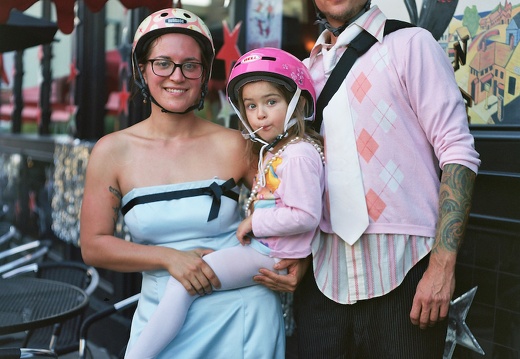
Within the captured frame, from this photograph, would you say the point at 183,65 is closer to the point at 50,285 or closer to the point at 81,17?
the point at 50,285

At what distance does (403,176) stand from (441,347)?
2.01 ft

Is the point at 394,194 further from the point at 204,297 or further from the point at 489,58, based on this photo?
the point at 489,58

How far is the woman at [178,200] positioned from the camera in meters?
2.38

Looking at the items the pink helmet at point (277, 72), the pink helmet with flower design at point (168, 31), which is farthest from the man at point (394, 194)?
the pink helmet with flower design at point (168, 31)

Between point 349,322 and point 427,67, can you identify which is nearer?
point 427,67

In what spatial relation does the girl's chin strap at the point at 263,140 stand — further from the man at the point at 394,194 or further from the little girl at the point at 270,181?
the man at the point at 394,194

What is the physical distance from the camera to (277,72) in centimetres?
230

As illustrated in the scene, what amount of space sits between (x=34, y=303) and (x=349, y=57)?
2154 mm

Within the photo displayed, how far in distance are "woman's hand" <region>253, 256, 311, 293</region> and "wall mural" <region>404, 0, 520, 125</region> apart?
1168mm

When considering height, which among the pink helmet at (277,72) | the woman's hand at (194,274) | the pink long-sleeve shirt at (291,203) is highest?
the pink helmet at (277,72)

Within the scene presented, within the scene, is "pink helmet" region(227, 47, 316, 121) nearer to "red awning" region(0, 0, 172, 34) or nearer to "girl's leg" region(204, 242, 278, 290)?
"girl's leg" region(204, 242, 278, 290)

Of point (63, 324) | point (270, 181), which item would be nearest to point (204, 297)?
point (270, 181)

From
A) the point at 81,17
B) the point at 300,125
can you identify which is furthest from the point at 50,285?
the point at 81,17

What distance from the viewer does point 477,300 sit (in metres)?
2.92
